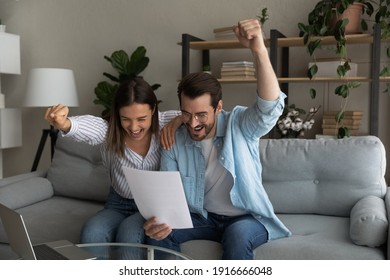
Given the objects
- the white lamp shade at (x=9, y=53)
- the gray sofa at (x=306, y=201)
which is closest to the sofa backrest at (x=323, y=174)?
the gray sofa at (x=306, y=201)

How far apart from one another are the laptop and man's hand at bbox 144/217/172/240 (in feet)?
1.00

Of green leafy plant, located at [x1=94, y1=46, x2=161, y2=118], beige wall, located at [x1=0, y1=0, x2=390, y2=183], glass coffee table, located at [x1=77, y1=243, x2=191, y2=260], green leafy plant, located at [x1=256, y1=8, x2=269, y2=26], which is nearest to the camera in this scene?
glass coffee table, located at [x1=77, y1=243, x2=191, y2=260]

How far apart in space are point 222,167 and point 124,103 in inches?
17.9

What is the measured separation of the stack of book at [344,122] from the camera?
341 centimetres

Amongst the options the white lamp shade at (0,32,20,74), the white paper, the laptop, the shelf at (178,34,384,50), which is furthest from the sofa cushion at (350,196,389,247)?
the white lamp shade at (0,32,20,74)

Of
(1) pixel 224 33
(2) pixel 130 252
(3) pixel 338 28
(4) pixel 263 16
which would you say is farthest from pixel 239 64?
(2) pixel 130 252

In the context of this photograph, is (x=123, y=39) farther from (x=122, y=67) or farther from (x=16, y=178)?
(x=16, y=178)

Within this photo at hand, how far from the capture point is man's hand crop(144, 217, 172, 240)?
185 cm

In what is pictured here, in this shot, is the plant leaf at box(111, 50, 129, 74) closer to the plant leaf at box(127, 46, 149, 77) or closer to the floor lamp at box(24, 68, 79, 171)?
Result: the plant leaf at box(127, 46, 149, 77)

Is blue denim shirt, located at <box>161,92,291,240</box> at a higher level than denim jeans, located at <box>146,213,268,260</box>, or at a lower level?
higher

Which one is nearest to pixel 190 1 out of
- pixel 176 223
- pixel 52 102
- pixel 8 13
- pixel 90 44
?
pixel 90 44

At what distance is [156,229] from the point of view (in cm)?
185

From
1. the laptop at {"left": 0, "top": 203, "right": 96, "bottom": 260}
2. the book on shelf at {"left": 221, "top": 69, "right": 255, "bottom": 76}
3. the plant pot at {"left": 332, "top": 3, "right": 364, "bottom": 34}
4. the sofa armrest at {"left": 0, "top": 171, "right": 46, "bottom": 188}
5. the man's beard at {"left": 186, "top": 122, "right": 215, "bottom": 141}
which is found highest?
the plant pot at {"left": 332, "top": 3, "right": 364, "bottom": 34}

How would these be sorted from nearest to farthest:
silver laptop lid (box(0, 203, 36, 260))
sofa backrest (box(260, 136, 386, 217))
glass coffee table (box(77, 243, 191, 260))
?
silver laptop lid (box(0, 203, 36, 260)), glass coffee table (box(77, 243, 191, 260)), sofa backrest (box(260, 136, 386, 217))
